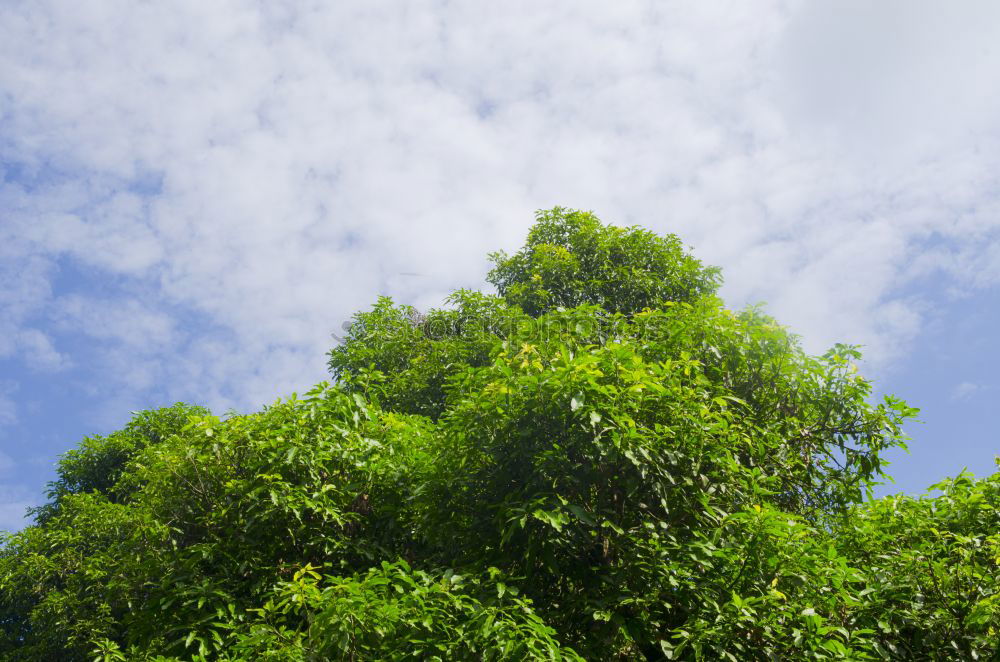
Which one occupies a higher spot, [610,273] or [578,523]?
[610,273]

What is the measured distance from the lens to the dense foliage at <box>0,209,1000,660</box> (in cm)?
740

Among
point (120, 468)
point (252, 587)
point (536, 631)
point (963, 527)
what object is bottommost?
point (536, 631)

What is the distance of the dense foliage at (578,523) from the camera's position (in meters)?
7.40

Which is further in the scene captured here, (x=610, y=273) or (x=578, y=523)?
(x=610, y=273)

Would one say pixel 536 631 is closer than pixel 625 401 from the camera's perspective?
Yes

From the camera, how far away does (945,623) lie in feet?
27.1

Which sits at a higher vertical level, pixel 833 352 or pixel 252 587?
pixel 833 352

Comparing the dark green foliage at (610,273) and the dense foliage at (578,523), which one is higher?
the dark green foliage at (610,273)

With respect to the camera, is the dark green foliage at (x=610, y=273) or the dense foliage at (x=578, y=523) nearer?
the dense foliage at (x=578, y=523)

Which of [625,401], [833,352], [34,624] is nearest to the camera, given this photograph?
[625,401]

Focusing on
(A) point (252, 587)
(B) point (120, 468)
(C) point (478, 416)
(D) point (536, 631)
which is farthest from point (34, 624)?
(D) point (536, 631)

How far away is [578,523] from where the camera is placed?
8125 millimetres

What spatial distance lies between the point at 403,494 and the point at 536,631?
3867 mm

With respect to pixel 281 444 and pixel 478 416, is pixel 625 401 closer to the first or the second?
pixel 478 416
